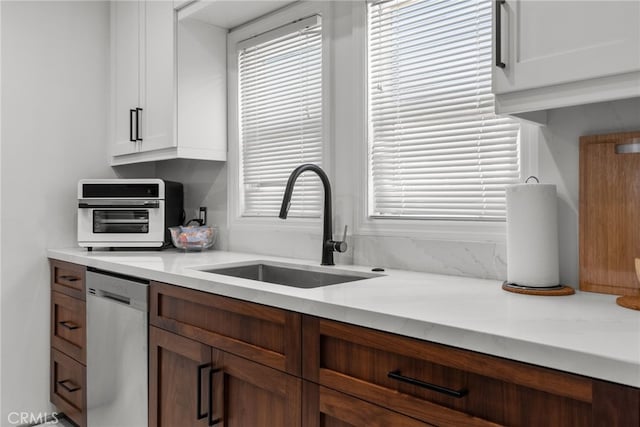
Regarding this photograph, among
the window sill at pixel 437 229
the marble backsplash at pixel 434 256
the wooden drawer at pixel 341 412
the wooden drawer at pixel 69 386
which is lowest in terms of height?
the wooden drawer at pixel 69 386

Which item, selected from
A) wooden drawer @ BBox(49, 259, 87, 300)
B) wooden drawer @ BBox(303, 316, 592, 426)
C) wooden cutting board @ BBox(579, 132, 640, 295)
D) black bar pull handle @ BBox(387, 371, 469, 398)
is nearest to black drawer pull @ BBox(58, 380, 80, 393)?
wooden drawer @ BBox(49, 259, 87, 300)

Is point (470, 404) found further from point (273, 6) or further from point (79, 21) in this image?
point (79, 21)

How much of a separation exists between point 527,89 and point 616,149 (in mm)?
341

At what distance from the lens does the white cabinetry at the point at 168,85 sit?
2430 millimetres

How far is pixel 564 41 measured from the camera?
3.67 feet

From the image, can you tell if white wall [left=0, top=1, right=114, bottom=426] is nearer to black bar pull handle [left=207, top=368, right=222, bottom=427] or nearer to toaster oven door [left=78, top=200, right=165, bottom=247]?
toaster oven door [left=78, top=200, right=165, bottom=247]

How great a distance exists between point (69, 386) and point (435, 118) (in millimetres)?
2176

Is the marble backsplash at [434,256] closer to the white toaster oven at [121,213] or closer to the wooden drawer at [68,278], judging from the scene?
the white toaster oven at [121,213]

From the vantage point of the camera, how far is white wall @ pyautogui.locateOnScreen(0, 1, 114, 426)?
8.40 ft

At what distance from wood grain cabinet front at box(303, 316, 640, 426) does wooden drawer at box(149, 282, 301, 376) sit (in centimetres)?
7

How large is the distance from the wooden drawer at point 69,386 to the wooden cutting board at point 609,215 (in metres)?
2.17

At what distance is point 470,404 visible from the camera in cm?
99

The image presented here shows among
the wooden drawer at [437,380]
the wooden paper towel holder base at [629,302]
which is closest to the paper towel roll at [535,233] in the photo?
the wooden paper towel holder base at [629,302]

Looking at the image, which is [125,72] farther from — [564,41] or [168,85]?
[564,41]
